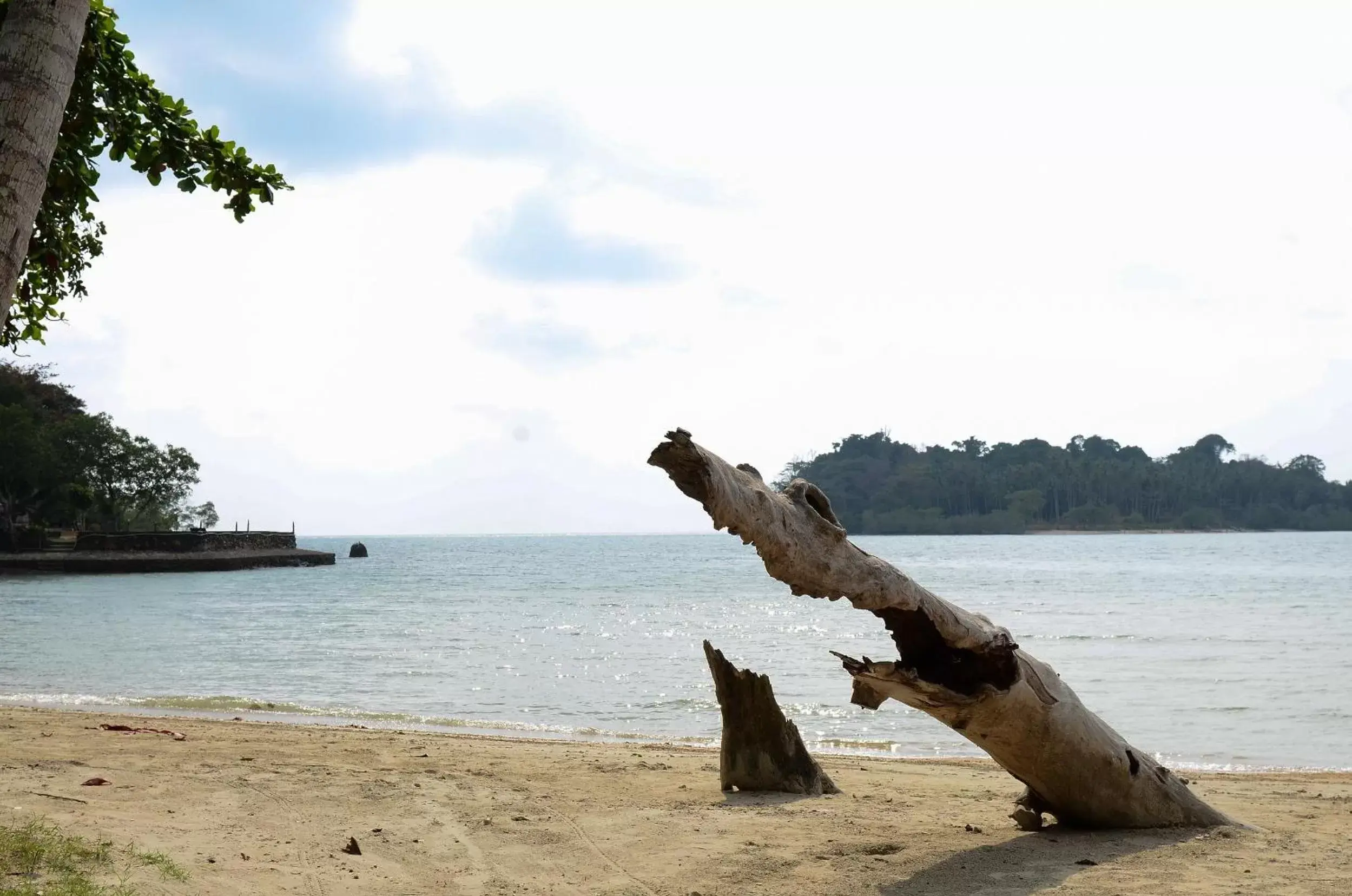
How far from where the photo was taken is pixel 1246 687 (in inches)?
736

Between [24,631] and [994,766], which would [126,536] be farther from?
[994,766]

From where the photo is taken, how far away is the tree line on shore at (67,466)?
62.7m

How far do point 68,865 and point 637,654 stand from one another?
20.2m

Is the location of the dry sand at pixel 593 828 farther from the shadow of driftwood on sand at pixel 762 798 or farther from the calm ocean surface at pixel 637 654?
the calm ocean surface at pixel 637 654

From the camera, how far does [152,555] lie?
228ft

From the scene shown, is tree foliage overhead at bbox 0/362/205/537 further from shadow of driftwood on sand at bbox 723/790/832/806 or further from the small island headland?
shadow of driftwood on sand at bbox 723/790/832/806

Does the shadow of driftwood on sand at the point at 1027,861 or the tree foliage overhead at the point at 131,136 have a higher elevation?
the tree foliage overhead at the point at 131,136

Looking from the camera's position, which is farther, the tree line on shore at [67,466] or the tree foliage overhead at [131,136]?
the tree line on shore at [67,466]

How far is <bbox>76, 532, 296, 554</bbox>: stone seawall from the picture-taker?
68.1m

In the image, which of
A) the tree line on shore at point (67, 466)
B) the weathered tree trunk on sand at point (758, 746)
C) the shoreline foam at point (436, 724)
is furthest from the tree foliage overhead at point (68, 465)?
the weathered tree trunk on sand at point (758, 746)

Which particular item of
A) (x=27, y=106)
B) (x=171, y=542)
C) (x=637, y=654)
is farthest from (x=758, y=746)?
(x=171, y=542)

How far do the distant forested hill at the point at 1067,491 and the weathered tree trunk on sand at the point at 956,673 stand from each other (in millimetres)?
157033

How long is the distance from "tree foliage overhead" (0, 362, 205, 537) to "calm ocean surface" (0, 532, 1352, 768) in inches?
311

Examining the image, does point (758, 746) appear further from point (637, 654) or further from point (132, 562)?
point (132, 562)
